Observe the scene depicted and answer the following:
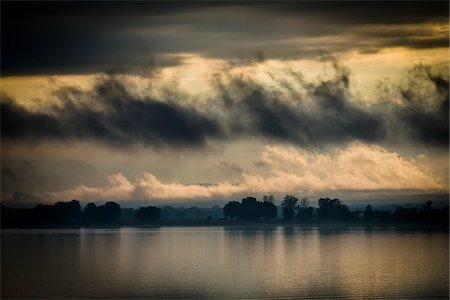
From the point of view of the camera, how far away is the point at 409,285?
2544 inches

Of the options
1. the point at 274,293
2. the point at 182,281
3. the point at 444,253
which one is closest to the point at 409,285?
the point at 274,293

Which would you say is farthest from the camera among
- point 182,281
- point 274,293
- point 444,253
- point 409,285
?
point 444,253

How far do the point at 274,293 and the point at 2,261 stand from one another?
1621 inches

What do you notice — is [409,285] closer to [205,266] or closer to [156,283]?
[156,283]

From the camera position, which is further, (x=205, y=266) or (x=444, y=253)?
(x=444, y=253)

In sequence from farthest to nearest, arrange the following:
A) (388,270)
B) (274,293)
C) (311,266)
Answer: (311,266) < (388,270) < (274,293)

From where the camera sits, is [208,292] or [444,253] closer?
[208,292]

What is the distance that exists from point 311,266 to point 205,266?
9281 mm

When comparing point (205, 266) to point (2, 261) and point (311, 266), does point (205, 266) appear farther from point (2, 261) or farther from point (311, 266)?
point (2, 261)

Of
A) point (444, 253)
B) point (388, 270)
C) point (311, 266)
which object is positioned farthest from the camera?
point (444, 253)

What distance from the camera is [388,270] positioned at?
78.3 m

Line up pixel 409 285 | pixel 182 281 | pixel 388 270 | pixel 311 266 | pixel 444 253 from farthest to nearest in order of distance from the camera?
1. pixel 444 253
2. pixel 311 266
3. pixel 388 270
4. pixel 182 281
5. pixel 409 285

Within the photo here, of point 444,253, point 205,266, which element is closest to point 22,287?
point 205,266

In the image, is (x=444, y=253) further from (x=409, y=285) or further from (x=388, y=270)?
(x=409, y=285)
